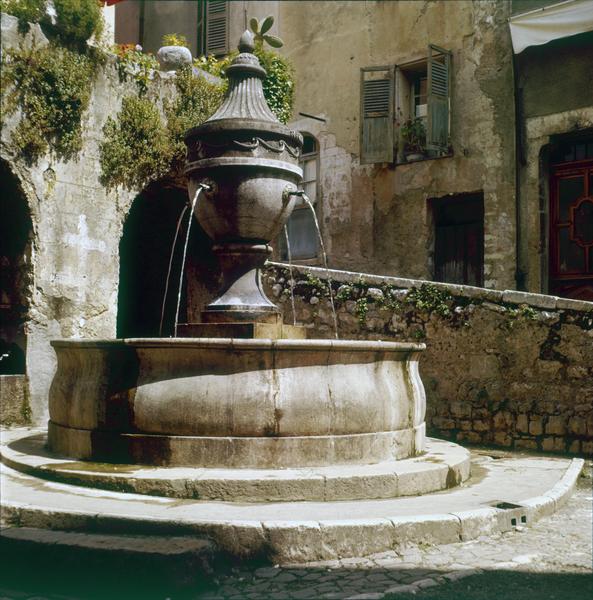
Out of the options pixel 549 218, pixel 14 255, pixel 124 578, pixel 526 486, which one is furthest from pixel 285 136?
pixel 549 218

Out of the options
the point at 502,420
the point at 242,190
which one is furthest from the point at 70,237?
the point at 502,420

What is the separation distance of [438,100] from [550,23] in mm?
2232

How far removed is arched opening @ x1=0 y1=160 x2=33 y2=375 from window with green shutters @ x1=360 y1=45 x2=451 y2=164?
277 inches

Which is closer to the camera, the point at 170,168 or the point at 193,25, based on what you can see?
the point at 170,168

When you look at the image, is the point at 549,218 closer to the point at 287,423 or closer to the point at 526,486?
the point at 526,486

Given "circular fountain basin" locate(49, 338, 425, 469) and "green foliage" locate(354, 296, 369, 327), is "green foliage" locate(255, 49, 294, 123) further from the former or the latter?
"circular fountain basin" locate(49, 338, 425, 469)

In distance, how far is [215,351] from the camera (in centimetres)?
470

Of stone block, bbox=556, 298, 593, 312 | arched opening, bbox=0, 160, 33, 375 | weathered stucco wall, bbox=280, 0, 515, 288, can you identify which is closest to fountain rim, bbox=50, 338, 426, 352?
stone block, bbox=556, 298, 593, 312

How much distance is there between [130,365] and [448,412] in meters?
4.86

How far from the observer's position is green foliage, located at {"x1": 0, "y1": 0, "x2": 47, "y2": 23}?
842 centimetres

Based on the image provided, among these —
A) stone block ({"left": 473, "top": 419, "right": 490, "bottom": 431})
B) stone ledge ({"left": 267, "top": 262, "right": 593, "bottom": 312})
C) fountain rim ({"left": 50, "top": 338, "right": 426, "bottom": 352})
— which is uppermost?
stone ledge ({"left": 267, "top": 262, "right": 593, "bottom": 312})

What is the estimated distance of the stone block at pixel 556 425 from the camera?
783 cm

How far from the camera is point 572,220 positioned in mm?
11977

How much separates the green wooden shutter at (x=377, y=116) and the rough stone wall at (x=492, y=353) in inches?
192
